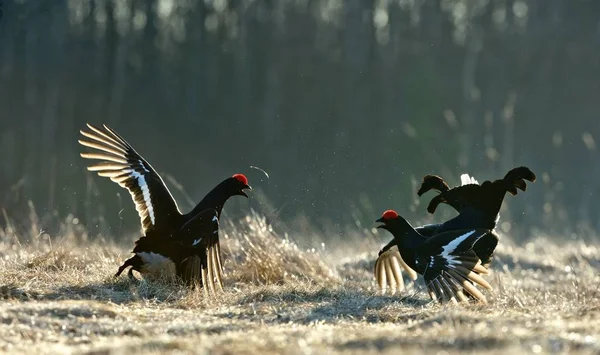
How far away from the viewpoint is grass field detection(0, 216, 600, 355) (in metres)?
5.19

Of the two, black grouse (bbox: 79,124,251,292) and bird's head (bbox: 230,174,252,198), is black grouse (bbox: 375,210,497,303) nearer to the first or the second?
bird's head (bbox: 230,174,252,198)

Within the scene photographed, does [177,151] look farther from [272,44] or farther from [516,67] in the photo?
[516,67]

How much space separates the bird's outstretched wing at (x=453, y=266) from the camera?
8.04 meters

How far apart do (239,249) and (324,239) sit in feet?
14.5

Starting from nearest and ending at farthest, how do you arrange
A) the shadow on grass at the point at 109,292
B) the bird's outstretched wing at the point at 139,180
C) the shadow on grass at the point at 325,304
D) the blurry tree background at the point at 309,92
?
the shadow on grass at the point at 325,304 < the shadow on grass at the point at 109,292 < the bird's outstretched wing at the point at 139,180 < the blurry tree background at the point at 309,92

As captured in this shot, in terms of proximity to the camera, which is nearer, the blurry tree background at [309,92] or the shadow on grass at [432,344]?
the shadow on grass at [432,344]

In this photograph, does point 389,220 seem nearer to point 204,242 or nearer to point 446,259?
point 446,259

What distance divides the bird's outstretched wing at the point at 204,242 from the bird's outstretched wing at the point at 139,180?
0.22 m

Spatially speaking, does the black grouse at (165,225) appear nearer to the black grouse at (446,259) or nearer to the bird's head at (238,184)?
the bird's head at (238,184)

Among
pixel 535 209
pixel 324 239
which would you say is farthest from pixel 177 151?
pixel 324 239

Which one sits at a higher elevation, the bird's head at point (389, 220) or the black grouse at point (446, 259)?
the bird's head at point (389, 220)

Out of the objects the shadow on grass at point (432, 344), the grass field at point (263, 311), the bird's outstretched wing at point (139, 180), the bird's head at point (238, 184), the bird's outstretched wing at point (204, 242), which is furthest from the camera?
the bird's head at point (238, 184)

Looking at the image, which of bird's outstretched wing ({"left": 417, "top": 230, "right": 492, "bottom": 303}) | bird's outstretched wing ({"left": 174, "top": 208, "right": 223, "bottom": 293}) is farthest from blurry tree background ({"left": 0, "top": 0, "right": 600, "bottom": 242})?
bird's outstretched wing ({"left": 417, "top": 230, "right": 492, "bottom": 303})

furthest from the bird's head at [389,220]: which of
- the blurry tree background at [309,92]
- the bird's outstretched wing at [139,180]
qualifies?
the blurry tree background at [309,92]
